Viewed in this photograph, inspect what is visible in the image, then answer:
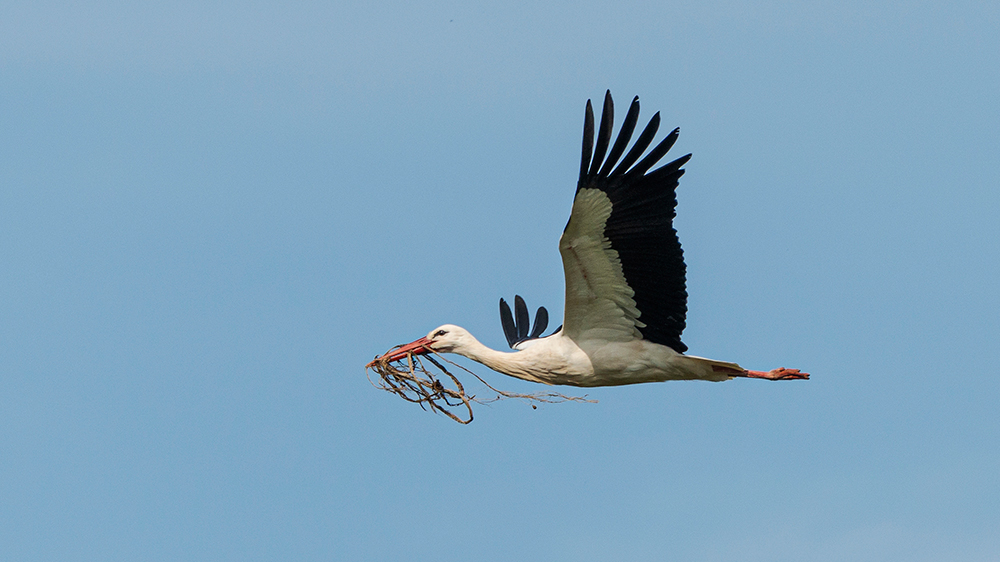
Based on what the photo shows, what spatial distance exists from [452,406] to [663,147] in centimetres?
298

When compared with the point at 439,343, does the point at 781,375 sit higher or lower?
lower

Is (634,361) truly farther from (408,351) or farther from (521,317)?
(521,317)

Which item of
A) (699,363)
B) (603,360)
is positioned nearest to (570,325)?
Result: (603,360)

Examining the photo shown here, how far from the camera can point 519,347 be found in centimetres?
1220

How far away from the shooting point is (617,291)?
11430 mm

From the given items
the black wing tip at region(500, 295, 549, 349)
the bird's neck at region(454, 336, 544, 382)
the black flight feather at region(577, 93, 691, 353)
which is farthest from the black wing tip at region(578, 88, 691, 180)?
the black wing tip at region(500, 295, 549, 349)

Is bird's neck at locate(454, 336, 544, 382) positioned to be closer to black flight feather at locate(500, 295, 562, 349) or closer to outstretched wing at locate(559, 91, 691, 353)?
outstretched wing at locate(559, 91, 691, 353)

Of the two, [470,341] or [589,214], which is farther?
[470,341]

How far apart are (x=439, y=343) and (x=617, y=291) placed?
180 cm

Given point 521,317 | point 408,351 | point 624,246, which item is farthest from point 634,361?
point 521,317

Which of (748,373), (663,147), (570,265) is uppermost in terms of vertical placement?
(663,147)

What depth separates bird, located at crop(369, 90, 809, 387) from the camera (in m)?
10.9

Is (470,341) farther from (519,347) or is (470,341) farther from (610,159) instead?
(610,159)

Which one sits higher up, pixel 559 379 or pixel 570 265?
pixel 570 265
